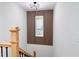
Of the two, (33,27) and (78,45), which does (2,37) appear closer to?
(33,27)

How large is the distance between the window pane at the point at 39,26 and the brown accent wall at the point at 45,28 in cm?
13

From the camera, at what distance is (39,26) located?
202 inches

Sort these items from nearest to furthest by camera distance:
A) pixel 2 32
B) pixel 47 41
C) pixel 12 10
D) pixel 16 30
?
pixel 16 30, pixel 2 32, pixel 12 10, pixel 47 41

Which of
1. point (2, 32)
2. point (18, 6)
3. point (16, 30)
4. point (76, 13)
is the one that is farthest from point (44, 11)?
point (76, 13)

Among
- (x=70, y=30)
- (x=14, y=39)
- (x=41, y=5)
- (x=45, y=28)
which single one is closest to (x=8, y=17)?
(x=41, y=5)

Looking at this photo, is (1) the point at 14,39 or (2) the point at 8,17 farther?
(2) the point at 8,17

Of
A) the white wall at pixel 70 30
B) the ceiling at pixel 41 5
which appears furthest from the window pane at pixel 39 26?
the white wall at pixel 70 30

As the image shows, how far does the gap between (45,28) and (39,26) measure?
335mm

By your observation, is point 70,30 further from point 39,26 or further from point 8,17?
point 39,26

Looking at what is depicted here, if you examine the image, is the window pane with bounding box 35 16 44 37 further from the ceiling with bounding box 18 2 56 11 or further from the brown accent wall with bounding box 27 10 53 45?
the ceiling with bounding box 18 2 56 11

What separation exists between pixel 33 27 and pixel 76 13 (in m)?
3.43

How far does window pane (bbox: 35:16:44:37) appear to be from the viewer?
503cm

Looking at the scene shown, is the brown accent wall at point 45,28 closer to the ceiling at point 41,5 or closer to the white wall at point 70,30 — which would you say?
the ceiling at point 41,5

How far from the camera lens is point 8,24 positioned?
4.13 metres
